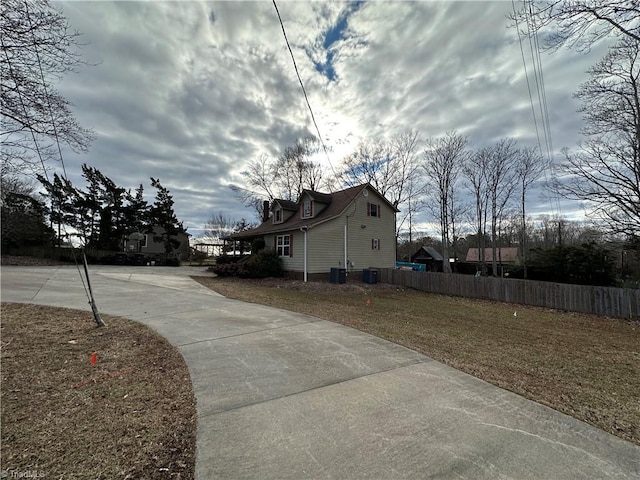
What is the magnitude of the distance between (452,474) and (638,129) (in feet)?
56.9

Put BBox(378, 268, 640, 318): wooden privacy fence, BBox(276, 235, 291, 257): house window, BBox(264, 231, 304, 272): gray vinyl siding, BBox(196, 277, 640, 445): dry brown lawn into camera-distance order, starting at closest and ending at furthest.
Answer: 1. BBox(196, 277, 640, 445): dry brown lawn
2. BBox(378, 268, 640, 318): wooden privacy fence
3. BBox(264, 231, 304, 272): gray vinyl siding
4. BBox(276, 235, 291, 257): house window

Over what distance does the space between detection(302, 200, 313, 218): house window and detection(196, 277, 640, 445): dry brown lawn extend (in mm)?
9595

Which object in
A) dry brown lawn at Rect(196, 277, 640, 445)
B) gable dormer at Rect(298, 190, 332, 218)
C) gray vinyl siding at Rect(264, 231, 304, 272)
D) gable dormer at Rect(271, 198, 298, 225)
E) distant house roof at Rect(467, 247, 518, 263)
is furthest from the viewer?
distant house roof at Rect(467, 247, 518, 263)

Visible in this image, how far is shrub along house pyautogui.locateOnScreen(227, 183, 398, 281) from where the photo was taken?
17.7 m

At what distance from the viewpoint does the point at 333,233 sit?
59.8ft

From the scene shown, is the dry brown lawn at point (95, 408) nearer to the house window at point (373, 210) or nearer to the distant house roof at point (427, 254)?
the house window at point (373, 210)

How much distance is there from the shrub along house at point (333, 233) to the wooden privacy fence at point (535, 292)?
3027 millimetres

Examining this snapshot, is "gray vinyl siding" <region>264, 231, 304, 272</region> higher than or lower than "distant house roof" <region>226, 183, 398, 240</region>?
lower

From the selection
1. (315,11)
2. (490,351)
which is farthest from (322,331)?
(315,11)

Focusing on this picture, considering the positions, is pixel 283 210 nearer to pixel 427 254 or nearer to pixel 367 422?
pixel 367 422

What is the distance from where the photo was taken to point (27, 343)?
197 inches

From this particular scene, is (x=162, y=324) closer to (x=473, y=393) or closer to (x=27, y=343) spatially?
(x=27, y=343)

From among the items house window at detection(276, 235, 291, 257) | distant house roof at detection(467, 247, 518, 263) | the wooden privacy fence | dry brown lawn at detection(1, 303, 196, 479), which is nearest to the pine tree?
house window at detection(276, 235, 291, 257)

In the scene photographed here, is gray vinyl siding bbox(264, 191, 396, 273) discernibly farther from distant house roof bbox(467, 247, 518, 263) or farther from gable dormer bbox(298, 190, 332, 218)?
distant house roof bbox(467, 247, 518, 263)
